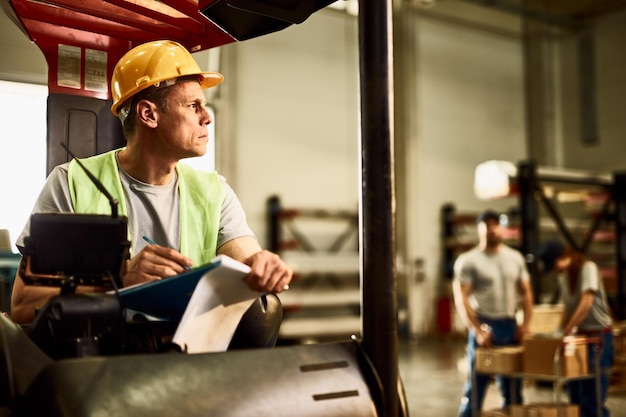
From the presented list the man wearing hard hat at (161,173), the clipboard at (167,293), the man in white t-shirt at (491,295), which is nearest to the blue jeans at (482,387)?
the man in white t-shirt at (491,295)

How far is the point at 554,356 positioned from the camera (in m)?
5.86

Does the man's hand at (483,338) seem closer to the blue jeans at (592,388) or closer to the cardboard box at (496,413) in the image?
the cardboard box at (496,413)

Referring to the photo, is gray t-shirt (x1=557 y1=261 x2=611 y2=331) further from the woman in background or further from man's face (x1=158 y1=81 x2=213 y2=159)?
man's face (x1=158 y1=81 x2=213 y2=159)

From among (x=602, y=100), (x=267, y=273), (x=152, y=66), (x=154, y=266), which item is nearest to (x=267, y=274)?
(x=267, y=273)

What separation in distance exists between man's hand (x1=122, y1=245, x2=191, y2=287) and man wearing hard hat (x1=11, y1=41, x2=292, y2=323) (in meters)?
0.33

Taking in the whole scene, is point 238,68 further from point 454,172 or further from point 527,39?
point 527,39

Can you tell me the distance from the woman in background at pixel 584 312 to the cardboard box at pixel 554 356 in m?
0.27

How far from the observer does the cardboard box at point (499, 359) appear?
6.12m

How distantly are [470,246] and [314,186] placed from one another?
3.34m

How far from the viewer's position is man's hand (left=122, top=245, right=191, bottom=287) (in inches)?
59.1

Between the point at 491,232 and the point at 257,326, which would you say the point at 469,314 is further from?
the point at 257,326

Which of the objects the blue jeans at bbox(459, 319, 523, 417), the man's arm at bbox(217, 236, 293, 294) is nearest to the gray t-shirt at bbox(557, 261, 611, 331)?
the blue jeans at bbox(459, 319, 523, 417)

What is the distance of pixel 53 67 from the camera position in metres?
2.40

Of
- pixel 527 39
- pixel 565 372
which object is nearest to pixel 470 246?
pixel 527 39
